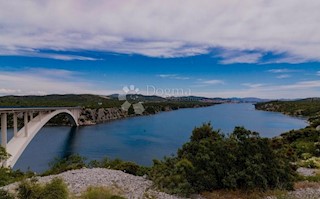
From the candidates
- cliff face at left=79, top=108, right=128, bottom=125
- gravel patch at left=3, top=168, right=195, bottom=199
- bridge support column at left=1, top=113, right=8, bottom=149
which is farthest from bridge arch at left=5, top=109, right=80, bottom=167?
cliff face at left=79, top=108, right=128, bottom=125

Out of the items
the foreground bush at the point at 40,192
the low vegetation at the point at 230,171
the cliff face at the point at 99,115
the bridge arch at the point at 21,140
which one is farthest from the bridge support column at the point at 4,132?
the cliff face at the point at 99,115

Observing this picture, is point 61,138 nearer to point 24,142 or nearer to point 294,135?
point 24,142

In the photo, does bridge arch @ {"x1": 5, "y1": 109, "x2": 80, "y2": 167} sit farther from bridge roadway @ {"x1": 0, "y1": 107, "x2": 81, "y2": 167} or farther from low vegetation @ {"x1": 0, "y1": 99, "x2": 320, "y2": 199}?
low vegetation @ {"x1": 0, "y1": 99, "x2": 320, "y2": 199}

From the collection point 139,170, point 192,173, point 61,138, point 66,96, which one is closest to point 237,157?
point 192,173

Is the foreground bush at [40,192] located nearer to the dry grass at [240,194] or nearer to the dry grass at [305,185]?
the dry grass at [240,194]

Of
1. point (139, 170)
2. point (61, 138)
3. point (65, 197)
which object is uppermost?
point (65, 197)

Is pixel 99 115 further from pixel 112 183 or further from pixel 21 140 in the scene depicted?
pixel 112 183
